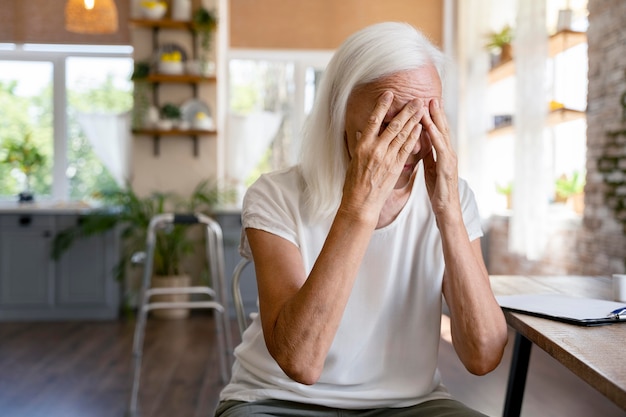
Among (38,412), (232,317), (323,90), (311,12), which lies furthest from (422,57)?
(311,12)

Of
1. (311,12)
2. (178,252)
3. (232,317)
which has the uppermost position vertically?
(311,12)

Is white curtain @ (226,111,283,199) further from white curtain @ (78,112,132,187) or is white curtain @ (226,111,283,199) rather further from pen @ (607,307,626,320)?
pen @ (607,307,626,320)

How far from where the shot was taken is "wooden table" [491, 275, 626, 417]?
0.97 metres

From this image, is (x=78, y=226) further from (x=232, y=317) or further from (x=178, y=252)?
(x=232, y=317)

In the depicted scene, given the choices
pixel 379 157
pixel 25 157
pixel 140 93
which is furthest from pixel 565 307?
pixel 25 157

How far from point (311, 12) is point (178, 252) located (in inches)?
97.9

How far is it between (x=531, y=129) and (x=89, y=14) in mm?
2928

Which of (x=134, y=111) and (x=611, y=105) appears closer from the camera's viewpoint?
(x=611, y=105)

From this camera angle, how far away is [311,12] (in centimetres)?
661

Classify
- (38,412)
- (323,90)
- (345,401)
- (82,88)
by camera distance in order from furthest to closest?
(82,88), (38,412), (323,90), (345,401)

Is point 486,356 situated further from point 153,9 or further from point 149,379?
point 153,9

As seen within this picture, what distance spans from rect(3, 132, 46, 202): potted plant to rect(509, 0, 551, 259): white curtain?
4.12m

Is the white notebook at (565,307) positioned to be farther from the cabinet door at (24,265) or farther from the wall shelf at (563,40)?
the cabinet door at (24,265)

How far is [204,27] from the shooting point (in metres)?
5.92
